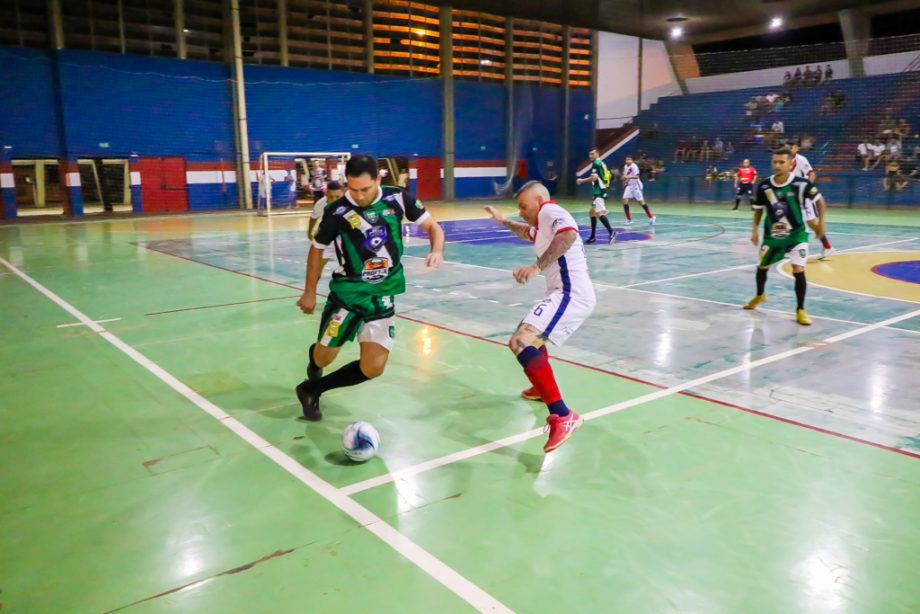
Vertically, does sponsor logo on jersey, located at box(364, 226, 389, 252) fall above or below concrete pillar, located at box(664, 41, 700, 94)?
below

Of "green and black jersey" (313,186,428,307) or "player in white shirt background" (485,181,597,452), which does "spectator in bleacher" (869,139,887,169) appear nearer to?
"player in white shirt background" (485,181,597,452)

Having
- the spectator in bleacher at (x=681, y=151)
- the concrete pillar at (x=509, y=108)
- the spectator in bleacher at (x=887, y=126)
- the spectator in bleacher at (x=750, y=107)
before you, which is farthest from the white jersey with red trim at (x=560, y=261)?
the concrete pillar at (x=509, y=108)

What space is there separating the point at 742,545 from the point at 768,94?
34.5m

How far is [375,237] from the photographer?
4.86 m

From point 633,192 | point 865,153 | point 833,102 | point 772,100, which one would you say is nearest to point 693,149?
point 772,100

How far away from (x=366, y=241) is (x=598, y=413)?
7.04ft

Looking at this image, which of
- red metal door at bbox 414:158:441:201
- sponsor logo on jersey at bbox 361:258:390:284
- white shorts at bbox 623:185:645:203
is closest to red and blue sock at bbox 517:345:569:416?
sponsor logo on jersey at bbox 361:258:390:284

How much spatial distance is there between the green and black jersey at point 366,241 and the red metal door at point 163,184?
87.4 ft

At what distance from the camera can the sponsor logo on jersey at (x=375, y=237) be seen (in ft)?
15.9

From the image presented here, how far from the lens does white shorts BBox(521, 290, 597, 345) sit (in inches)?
192

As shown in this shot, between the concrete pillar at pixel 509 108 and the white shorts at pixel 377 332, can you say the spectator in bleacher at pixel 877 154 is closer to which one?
the concrete pillar at pixel 509 108

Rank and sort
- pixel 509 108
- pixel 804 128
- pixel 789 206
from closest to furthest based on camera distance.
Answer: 1. pixel 789 206
2. pixel 804 128
3. pixel 509 108

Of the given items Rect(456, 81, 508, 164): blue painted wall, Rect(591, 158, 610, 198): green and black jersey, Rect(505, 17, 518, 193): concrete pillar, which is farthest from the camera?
Rect(505, 17, 518, 193): concrete pillar

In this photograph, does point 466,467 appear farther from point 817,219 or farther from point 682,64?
point 682,64
